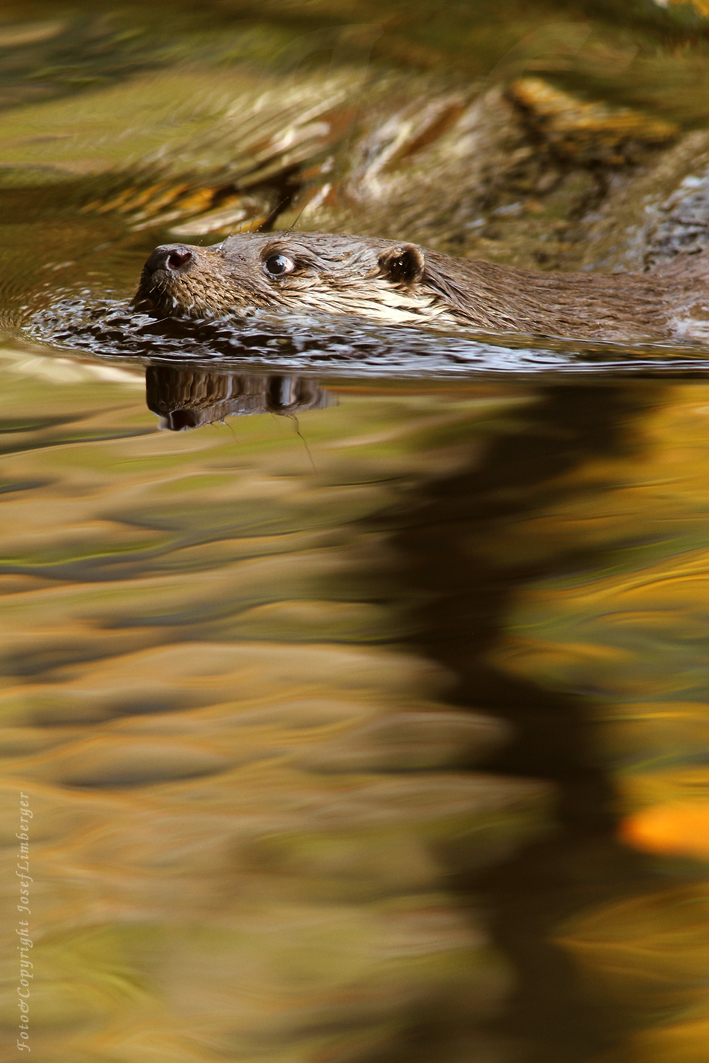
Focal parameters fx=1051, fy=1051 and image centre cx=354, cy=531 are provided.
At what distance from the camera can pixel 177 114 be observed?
4.64 meters

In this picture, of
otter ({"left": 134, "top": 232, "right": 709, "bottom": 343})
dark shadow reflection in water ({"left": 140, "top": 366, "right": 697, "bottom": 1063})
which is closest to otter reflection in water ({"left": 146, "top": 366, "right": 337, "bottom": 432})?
dark shadow reflection in water ({"left": 140, "top": 366, "right": 697, "bottom": 1063})

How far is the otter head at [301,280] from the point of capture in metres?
3.06

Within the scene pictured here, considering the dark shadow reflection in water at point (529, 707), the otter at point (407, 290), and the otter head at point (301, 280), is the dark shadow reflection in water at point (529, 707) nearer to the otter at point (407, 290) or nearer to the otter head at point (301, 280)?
the otter at point (407, 290)

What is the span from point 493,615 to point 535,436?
659 millimetres

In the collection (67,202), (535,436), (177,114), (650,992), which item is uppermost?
(177,114)

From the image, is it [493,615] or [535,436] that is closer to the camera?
[493,615]

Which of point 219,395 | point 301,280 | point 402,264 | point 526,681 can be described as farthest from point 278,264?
point 526,681

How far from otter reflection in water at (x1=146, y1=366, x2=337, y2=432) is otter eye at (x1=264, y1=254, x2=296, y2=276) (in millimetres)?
925

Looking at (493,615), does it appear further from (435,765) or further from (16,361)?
(16,361)

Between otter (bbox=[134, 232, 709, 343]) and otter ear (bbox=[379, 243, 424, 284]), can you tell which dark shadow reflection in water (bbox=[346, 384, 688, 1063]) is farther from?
otter ear (bbox=[379, 243, 424, 284])

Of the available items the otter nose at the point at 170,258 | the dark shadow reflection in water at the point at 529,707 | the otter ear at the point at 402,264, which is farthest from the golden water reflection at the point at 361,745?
the otter ear at the point at 402,264

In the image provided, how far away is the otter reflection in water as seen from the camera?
6.59 feet

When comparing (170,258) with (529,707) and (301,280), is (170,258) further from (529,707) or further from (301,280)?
(529,707)

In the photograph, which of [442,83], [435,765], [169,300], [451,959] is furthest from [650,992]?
[442,83]
